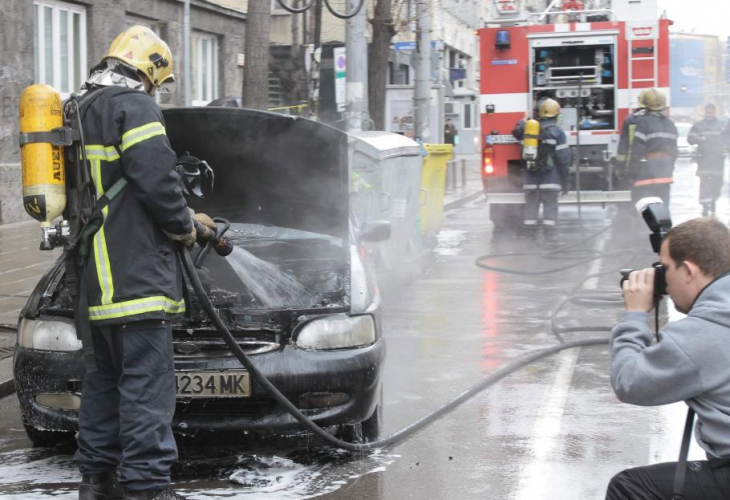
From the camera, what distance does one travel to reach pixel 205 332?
486 cm

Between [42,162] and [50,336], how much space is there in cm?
117

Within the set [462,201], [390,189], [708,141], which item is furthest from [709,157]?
[390,189]

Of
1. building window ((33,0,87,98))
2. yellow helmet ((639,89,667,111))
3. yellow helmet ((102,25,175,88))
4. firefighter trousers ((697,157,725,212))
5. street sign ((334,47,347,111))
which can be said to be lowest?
firefighter trousers ((697,157,725,212))

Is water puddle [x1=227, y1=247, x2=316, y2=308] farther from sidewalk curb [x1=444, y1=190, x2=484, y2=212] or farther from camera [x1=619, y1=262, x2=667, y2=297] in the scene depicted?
sidewalk curb [x1=444, y1=190, x2=484, y2=212]

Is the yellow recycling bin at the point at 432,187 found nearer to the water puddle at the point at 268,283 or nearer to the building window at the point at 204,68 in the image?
the building window at the point at 204,68

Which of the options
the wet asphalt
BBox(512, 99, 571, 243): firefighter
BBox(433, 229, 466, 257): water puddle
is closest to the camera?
the wet asphalt

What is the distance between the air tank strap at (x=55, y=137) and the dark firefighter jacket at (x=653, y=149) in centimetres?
948

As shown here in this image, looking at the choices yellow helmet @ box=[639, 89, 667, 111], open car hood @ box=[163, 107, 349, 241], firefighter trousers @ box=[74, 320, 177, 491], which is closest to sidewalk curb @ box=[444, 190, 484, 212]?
yellow helmet @ box=[639, 89, 667, 111]

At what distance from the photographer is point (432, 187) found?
48.2 ft

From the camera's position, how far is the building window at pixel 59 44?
1589 cm

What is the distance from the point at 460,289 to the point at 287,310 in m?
5.73

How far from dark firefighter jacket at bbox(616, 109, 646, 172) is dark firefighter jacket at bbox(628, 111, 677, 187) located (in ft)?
0.22

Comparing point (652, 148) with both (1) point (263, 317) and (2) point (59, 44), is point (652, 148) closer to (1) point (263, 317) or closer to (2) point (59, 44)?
(1) point (263, 317)

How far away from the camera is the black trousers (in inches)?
113
